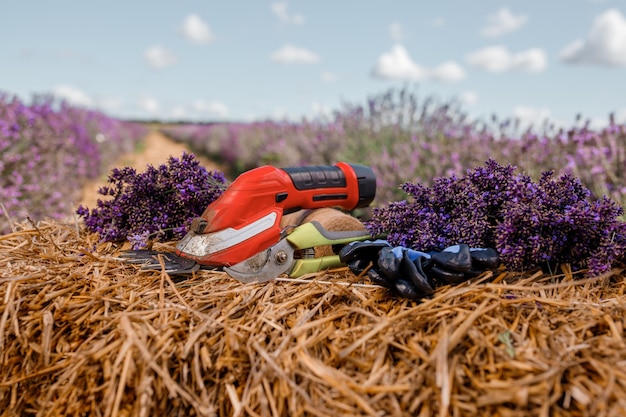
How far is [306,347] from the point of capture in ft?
5.49

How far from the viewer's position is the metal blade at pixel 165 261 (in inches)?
85.0

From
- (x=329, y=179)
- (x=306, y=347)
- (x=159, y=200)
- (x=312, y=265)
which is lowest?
(x=306, y=347)

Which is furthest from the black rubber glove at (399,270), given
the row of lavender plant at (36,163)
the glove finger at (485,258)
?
the row of lavender plant at (36,163)

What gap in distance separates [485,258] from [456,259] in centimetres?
15

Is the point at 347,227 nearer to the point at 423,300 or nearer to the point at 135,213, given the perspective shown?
the point at 423,300

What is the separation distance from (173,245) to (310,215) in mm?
739

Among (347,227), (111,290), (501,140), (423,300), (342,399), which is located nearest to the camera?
(342,399)

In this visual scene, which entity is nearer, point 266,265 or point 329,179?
point 266,265

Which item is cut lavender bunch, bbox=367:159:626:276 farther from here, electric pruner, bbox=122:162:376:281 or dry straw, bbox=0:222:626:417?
electric pruner, bbox=122:162:376:281

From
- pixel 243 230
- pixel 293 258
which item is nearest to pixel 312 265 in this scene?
pixel 293 258

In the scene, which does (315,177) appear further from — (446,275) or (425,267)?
(446,275)

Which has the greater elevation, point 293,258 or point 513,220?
point 513,220

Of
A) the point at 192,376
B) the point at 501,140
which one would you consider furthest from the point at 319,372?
the point at 501,140

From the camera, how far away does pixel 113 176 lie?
265 centimetres
